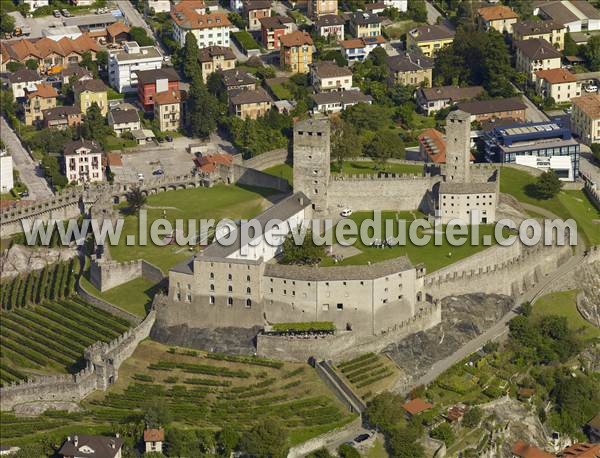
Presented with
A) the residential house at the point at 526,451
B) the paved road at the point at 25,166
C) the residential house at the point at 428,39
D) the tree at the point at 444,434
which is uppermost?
the residential house at the point at 428,39

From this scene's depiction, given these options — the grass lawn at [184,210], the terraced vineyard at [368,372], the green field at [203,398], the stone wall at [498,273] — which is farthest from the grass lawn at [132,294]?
the stone wall at [498,273]

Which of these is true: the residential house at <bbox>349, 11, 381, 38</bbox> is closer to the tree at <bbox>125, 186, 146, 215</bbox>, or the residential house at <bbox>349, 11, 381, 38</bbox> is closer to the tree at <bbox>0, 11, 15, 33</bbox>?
the tree at <bbox>0, 11, 15, 33</bbox>

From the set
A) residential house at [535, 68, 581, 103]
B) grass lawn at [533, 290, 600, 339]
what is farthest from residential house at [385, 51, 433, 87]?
grass lawn at [533, 290, 600, 339]

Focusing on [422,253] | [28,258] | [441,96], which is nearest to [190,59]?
[441,96]

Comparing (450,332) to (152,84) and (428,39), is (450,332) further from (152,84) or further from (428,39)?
(428,39)

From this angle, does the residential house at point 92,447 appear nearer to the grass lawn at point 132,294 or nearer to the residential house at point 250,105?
the grass lawn at point 132,294

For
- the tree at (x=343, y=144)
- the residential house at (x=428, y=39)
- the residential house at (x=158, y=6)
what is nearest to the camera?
the tree at (x=343, y=144)
